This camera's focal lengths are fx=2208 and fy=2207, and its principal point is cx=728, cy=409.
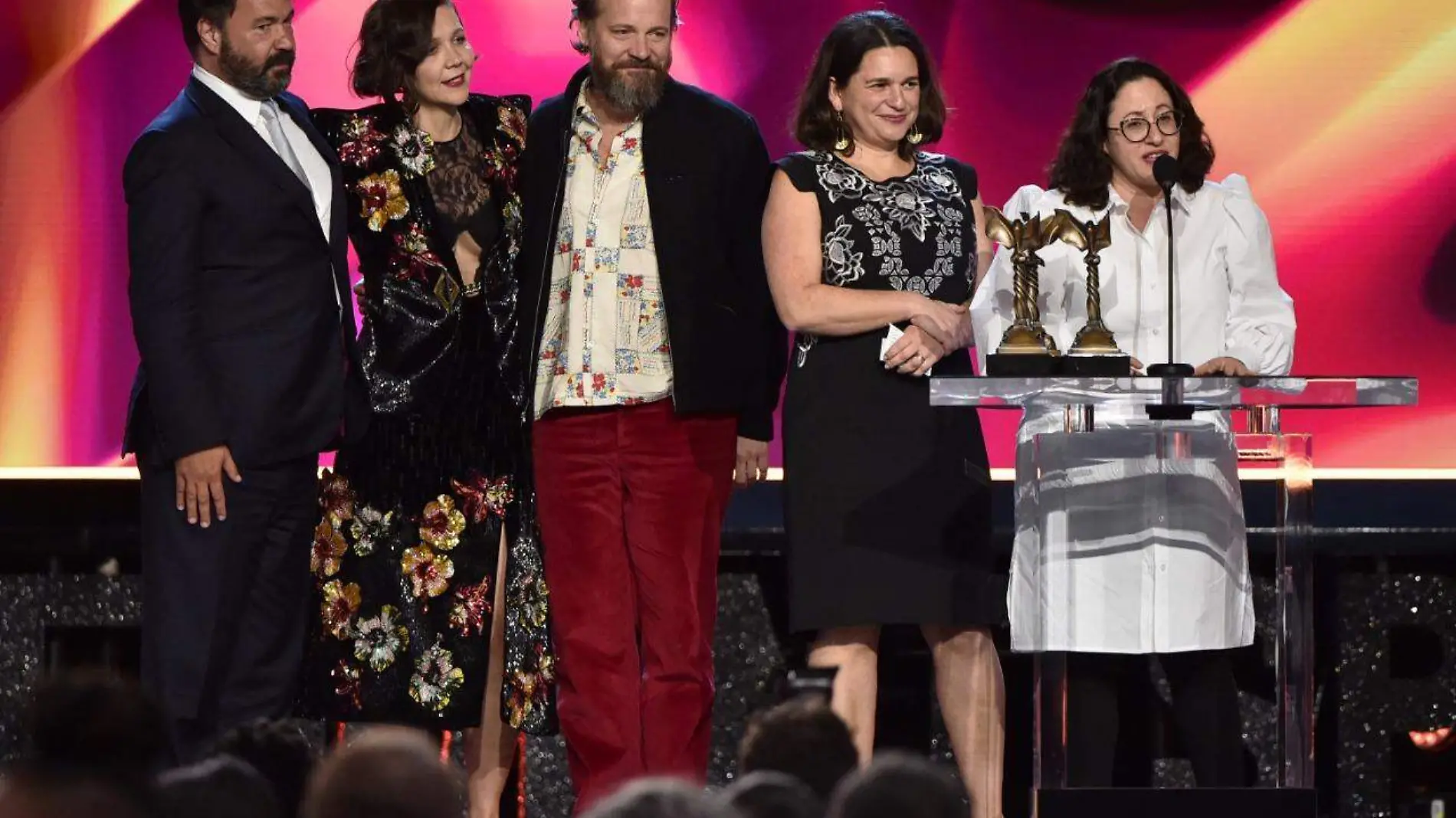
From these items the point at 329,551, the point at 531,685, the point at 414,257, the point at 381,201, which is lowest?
the point at 531,685

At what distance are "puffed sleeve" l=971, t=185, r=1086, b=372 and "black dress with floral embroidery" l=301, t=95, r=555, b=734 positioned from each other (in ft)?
2.85

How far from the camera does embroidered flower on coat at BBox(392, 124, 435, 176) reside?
4.11m

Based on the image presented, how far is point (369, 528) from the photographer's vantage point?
4.14 metres

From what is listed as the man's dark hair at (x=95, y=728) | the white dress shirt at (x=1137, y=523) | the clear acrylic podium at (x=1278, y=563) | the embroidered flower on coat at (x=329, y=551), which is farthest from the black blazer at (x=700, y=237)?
the man's dark hair at (x=95, y=728)

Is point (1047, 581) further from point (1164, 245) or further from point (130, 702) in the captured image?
point (130, 702)

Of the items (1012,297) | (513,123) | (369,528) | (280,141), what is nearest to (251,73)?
(280,141)

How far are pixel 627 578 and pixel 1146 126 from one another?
4.14ft

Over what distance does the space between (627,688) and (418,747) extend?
→ 1.84m

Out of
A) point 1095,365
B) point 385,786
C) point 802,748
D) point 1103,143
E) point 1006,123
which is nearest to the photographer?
point 385,786

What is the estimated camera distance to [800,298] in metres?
3.96

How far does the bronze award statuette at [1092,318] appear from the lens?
3.45 metres

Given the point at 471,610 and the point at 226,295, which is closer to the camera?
the point at 226,295

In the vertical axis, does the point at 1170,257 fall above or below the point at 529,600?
above

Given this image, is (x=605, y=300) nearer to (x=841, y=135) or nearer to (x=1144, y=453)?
(x=841, y=135)
